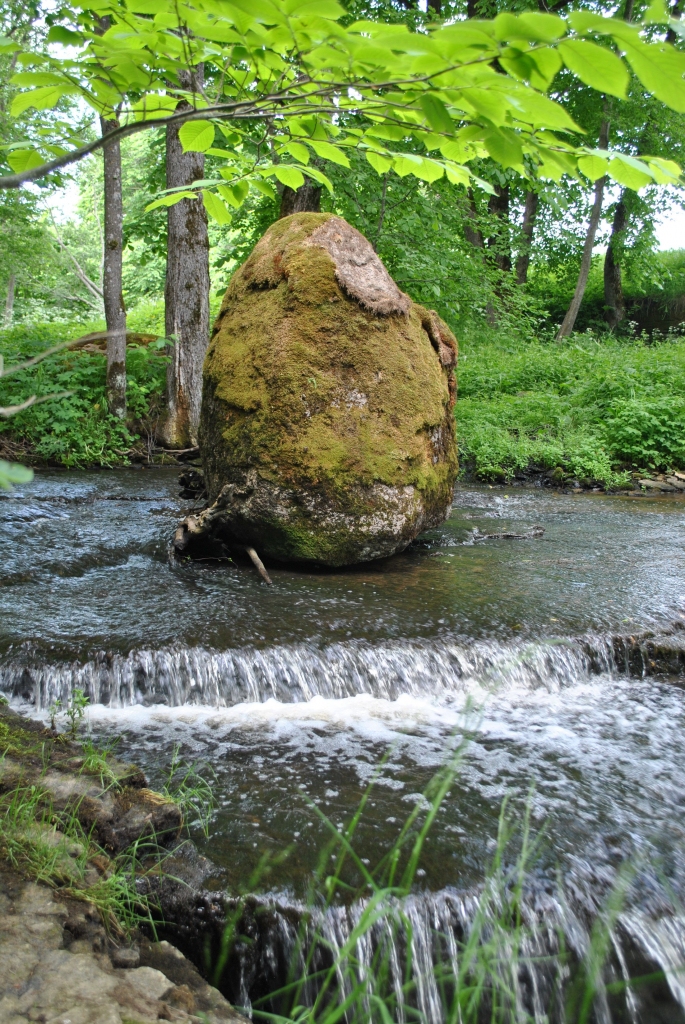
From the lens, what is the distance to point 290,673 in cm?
411

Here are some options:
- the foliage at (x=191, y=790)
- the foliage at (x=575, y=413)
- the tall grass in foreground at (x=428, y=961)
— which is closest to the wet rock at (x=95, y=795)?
the foliage at (x=191, y=790)

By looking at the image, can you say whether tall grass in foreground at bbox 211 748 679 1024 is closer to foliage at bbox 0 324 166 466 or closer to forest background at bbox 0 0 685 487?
forest background at bbox 0 0 685 487

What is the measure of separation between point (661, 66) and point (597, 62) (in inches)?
4.8

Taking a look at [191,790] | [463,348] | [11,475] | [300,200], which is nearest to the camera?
[11,475]

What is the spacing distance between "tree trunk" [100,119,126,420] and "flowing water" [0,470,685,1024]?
593cm

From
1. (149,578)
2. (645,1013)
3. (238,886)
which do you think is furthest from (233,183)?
(149,578)

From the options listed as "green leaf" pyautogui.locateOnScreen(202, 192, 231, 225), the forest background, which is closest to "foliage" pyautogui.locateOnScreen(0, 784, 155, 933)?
"green leaf" pyautogui.locateOnScreen(202, 192, 231, 225)

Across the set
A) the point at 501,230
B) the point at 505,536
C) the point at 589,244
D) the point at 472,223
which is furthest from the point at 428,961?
the point at 589,244

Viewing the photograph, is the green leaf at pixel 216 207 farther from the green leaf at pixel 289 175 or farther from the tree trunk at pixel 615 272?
the tree trunk at pixel 615 272

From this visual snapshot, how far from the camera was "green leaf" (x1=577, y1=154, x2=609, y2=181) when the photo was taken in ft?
6.18

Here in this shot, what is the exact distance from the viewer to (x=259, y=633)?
441cm

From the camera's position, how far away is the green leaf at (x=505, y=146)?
1744 millimetres

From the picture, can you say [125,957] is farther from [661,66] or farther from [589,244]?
[589,244]

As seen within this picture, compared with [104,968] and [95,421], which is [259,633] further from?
[95,421]
